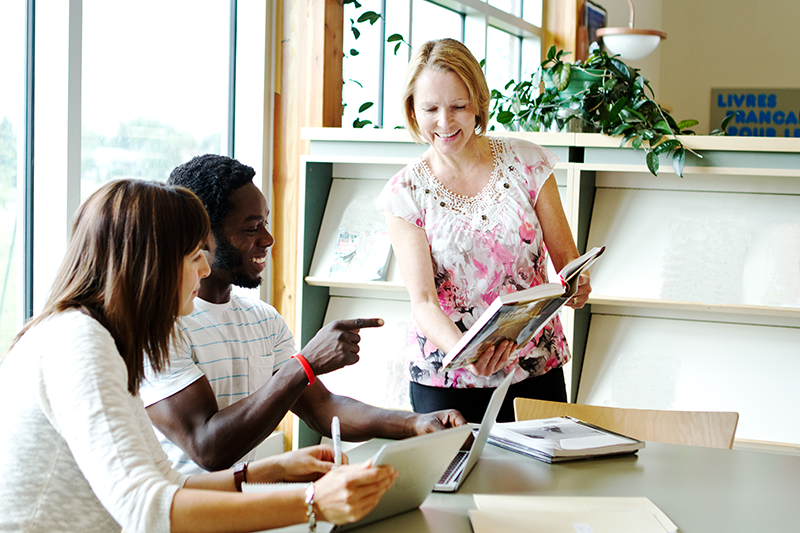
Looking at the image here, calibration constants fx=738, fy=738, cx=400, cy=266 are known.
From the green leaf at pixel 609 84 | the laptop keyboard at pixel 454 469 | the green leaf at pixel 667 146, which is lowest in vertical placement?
the laptop keyboard at pixel 454 469

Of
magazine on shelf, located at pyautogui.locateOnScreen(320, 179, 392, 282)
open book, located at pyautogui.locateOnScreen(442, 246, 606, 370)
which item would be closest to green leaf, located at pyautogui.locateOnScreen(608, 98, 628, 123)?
magazine on shelf, located at pyautogui.locateOnScreen(320, 179, 392, 282)

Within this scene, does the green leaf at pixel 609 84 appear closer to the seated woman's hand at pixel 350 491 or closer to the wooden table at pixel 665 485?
the wooden table at pixel 665 485

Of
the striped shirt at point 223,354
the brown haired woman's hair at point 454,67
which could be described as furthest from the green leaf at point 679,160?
the striped shirt at point 223,354

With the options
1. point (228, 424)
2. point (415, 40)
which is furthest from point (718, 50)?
point (228, 424)

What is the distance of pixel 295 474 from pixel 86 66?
1.69m

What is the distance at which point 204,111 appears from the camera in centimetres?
301

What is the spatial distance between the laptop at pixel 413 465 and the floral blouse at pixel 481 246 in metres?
0.75

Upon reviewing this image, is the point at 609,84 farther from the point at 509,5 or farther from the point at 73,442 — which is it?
the point at 509,5

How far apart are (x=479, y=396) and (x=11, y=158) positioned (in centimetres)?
148

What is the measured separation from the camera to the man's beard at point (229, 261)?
157cm

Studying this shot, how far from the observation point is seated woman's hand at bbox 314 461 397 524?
89 cm

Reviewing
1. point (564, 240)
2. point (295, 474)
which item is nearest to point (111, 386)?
point (295, 474)

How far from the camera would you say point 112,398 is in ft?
3.05

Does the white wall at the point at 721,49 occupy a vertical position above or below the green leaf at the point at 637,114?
above
